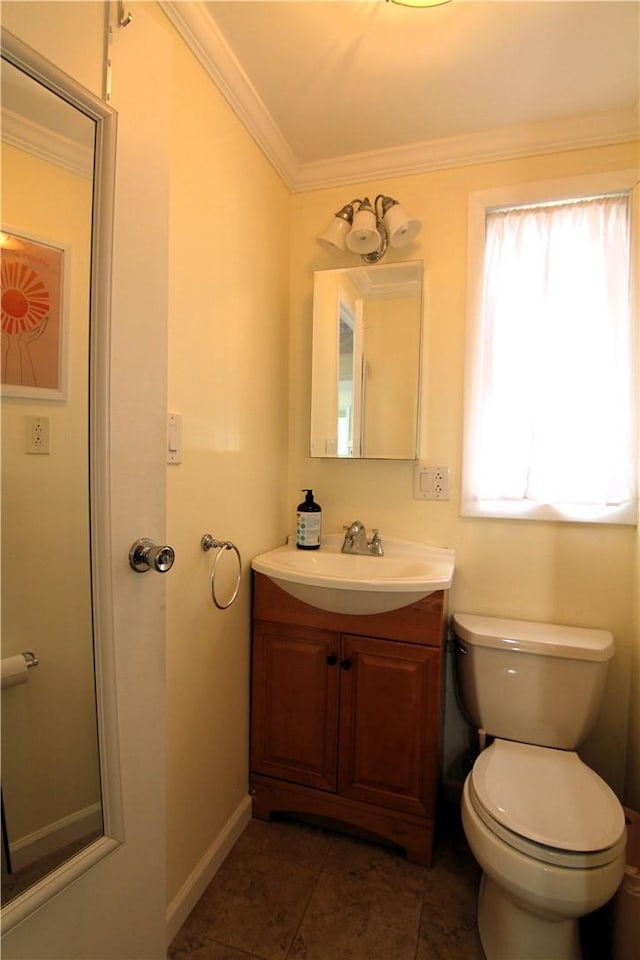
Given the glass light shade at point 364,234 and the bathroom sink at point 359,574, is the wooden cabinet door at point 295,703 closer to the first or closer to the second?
the bathroom sink at point 359,574

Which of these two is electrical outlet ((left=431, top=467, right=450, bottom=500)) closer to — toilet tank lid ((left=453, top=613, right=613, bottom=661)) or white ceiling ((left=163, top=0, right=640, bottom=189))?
toilet tank lid ((left=453, top=613, right=613, bottom=661))

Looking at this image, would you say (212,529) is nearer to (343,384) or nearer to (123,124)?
(343,384)

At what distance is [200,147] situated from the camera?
1286mm

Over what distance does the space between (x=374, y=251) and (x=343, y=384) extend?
1.71ft

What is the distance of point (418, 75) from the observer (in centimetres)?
138

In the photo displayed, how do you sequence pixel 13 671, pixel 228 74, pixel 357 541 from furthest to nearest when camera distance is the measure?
pixel 357 541
pixel 228 74
pixel 13 671

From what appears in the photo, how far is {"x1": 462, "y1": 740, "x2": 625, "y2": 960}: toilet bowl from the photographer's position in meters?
1.01

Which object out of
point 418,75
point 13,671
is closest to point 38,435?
point 13,671

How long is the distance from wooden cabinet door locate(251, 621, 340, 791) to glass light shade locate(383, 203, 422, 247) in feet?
4.84

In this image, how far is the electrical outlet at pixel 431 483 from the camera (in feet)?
5.79

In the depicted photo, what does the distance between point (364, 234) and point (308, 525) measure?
114 cm

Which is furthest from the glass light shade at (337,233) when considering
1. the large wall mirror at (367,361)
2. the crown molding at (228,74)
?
the crown molding at (228,74)

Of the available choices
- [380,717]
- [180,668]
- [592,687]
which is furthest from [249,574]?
[592,687]

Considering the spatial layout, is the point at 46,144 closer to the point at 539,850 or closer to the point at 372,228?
the point at 372,228
